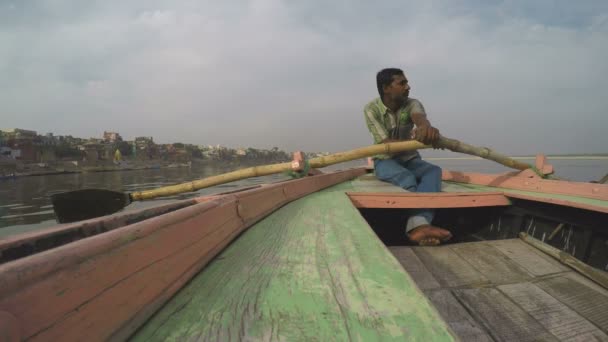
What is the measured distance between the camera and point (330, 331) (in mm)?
776

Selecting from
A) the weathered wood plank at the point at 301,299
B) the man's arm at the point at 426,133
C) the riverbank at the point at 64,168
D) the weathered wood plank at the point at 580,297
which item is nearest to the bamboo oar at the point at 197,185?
the man's arm at the point at 426,133

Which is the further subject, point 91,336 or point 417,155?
point 417,155

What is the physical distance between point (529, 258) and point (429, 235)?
→ 870 millimetres

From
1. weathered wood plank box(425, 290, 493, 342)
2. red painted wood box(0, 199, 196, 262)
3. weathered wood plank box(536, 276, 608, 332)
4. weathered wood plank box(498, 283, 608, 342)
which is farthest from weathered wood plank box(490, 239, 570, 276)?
red painted wood box(0, 199, 196, 262)

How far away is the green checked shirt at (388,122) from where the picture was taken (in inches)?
174

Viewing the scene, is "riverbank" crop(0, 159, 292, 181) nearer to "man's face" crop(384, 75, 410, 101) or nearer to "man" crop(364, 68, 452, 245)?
"man" crop(364, 68, 452, 245)

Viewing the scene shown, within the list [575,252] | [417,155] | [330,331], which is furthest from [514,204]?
[330,331]

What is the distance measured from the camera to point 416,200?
9.57ft

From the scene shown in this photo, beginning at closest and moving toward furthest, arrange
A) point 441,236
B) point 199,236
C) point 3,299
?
point 3,299, point 199,236, point 441,236

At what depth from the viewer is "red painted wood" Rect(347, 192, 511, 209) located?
2.92 m

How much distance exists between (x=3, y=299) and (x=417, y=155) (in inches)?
186

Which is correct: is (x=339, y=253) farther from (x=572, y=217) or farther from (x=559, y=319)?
(x=572, y=217)

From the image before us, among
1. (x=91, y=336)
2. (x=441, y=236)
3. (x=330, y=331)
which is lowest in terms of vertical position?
(x=441, y=236)

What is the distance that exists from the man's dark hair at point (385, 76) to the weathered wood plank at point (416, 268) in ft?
8.70
